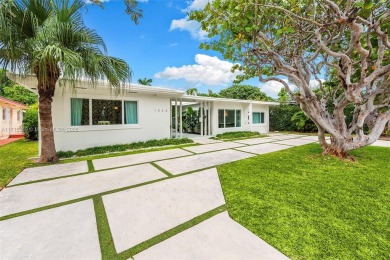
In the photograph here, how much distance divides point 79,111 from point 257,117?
48.3 ft

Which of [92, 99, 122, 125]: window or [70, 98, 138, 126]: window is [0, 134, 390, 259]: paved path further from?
[92, 99, 122, 125]: window

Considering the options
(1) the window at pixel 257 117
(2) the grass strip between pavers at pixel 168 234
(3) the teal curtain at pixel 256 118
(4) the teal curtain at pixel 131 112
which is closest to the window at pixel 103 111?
(4) the teal curtain at pixel 131 112

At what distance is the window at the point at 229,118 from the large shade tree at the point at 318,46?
22.8 feet

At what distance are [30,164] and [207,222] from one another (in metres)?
6.55

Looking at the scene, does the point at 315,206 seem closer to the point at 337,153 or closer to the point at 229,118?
the point at 337,153

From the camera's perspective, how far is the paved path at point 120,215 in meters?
1.95

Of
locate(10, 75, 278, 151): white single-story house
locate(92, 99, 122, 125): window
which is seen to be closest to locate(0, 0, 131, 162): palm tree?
locate(10, 75, 278, 151): white single-story house

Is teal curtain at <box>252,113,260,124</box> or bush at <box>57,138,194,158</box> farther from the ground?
teal curtain at <box>252,113,260,124</box>

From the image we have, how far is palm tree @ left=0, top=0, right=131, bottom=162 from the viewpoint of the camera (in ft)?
13.5

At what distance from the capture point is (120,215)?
269cm

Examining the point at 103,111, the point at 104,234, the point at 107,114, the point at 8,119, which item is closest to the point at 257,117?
the point at 107,114

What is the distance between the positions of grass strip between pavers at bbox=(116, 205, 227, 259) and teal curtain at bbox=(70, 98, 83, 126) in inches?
302

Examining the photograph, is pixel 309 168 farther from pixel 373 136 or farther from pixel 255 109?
pixel 255 109

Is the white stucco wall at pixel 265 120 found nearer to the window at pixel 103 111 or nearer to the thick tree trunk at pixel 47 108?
the window at pixel 103 111
